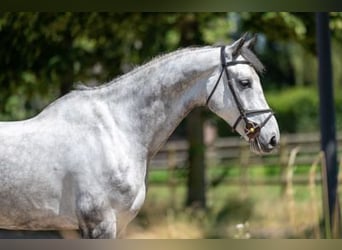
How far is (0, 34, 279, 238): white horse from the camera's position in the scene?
455 centimetres

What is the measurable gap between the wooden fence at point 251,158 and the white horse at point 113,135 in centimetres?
720

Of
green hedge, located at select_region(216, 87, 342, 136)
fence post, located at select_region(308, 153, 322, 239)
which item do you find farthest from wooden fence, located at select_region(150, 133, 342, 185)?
fence post, located at select_region(308, 153, 322, 239)

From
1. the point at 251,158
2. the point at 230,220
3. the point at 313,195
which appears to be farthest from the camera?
the point at 251,158

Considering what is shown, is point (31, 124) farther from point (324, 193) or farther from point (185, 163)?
point (185, 163)

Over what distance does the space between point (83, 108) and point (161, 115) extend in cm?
42

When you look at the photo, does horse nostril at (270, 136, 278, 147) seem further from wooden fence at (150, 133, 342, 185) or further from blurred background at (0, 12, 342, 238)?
wooden fence at (150, 133, 342, 185)

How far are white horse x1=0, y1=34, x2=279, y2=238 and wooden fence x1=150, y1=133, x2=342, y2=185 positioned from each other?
720 cm

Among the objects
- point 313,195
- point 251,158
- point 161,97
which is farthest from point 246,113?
point 251,158

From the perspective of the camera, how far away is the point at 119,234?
15.5ft

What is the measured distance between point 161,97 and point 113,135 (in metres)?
0.33

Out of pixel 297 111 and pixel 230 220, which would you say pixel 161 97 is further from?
pixel 297 111

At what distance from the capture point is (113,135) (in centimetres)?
468

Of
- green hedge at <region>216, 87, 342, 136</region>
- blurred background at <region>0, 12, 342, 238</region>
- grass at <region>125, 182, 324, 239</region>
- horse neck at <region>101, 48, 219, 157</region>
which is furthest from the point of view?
green hedge at <region>216, 87, 342, 136</region>

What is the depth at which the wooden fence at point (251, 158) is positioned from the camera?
49.5ft
